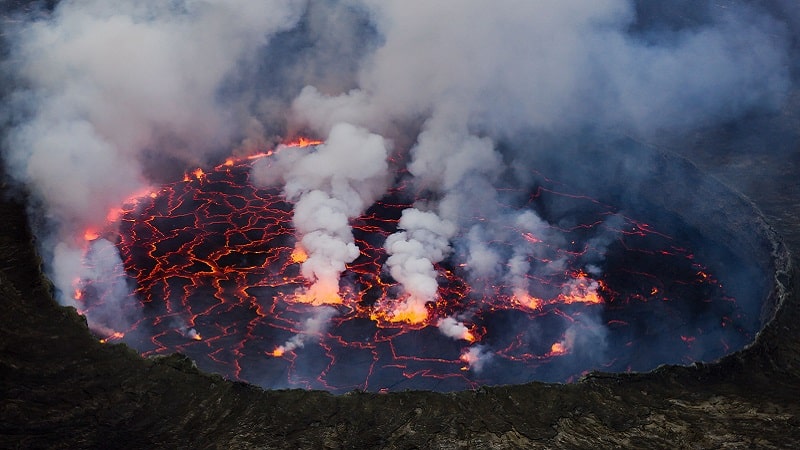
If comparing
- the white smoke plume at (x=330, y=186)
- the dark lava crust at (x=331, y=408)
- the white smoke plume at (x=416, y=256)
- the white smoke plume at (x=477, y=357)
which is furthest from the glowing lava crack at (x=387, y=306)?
the dark lava crust at (x=331, y=408)

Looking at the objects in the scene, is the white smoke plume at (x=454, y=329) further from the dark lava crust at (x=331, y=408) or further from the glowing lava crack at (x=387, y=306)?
the dark lava crust at (x=331, y=408)

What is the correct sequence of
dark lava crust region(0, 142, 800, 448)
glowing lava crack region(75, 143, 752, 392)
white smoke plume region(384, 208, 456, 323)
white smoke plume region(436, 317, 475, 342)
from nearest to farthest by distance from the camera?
dark lava crust region(0, 142, 800, 448), glowing lava crack region(75, 143, 752, 392), white smoke plume region(436, 317, 475, 342), white smoke plume region(384, 208, 456, 323)

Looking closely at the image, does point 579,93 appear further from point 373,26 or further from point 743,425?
point 743,425

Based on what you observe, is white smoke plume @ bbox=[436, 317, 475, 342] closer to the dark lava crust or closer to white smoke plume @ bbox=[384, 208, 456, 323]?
white smoke plume @ bbox=[384, 208, 456, 323]

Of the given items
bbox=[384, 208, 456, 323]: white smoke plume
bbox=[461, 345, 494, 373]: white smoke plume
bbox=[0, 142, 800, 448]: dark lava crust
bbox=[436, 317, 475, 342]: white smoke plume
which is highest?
bbox=[384, 208, 456, 323]: white smoke plume

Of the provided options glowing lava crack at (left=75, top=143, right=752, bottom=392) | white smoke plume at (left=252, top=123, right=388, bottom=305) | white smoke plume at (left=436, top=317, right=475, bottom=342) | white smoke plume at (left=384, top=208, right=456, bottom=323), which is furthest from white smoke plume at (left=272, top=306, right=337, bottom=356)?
white smoke plume at (left=436, top=317, right=475, bottom=342)

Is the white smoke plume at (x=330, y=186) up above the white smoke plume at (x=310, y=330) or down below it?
above
